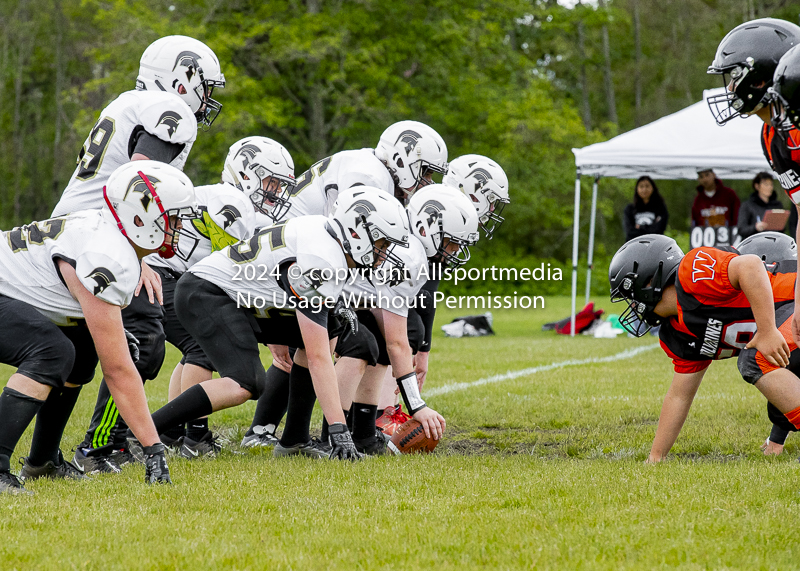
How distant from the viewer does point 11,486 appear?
377 cm

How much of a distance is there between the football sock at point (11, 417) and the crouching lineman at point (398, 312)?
75.7 inches

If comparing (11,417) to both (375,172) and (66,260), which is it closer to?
(66,260)

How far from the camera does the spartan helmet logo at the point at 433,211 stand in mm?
5359

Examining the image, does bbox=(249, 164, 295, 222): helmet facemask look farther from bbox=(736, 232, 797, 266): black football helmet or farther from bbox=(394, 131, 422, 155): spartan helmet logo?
bbox=(736, 232, 797, 266): black football helmet

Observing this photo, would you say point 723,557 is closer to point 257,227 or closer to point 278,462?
point 278,462

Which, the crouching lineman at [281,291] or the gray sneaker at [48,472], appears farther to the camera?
the crouching lineman at [281,291]

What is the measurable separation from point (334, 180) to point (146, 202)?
85.8 inches

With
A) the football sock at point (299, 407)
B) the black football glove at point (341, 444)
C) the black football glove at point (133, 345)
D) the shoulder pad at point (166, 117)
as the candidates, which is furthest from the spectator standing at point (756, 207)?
the black football glove at point (133, 345)

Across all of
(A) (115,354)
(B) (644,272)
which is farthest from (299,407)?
(B) (644,272)

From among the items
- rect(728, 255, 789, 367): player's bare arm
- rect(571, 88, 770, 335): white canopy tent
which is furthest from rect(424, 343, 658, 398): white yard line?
rect(728, 255, 789, 367): player's bare arm

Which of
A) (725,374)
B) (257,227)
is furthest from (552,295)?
(257,227)

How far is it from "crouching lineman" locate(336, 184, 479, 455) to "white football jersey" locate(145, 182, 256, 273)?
0.99 m

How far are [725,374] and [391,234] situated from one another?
17.2 feet

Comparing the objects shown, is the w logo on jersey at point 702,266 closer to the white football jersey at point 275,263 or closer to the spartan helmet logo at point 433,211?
the spartan helmet logo at point 433,211
